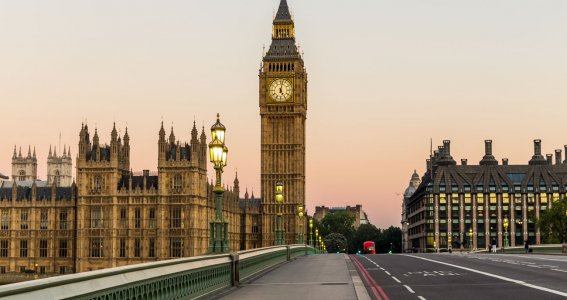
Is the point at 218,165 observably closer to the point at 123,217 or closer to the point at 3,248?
the point at 123,217

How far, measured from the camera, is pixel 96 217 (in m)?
139

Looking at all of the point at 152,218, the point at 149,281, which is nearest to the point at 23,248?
the point at 152,218

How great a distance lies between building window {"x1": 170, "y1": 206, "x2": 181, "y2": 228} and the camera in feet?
445

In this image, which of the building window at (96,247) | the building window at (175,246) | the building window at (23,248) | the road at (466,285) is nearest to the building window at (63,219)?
the building window at (23,248)

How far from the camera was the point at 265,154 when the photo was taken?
165m

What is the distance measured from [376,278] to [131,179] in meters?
110

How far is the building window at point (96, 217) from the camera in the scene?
139000 millimetres

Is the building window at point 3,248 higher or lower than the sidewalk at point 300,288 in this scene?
lower

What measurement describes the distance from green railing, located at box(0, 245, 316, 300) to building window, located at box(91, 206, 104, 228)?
111 meters

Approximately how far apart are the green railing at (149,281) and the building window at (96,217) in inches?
4366

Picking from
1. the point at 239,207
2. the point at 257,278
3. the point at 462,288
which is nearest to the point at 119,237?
the point at 239,207

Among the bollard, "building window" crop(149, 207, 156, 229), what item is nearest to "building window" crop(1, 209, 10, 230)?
"building window" crop(149, 207, 156, 229)

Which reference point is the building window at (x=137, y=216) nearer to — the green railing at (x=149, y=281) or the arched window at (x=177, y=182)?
the arched window at (x=177, y=182)

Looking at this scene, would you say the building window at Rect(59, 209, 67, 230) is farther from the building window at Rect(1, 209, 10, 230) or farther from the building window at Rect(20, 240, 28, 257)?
the building window at Rect(1, 209, 10, 230)
